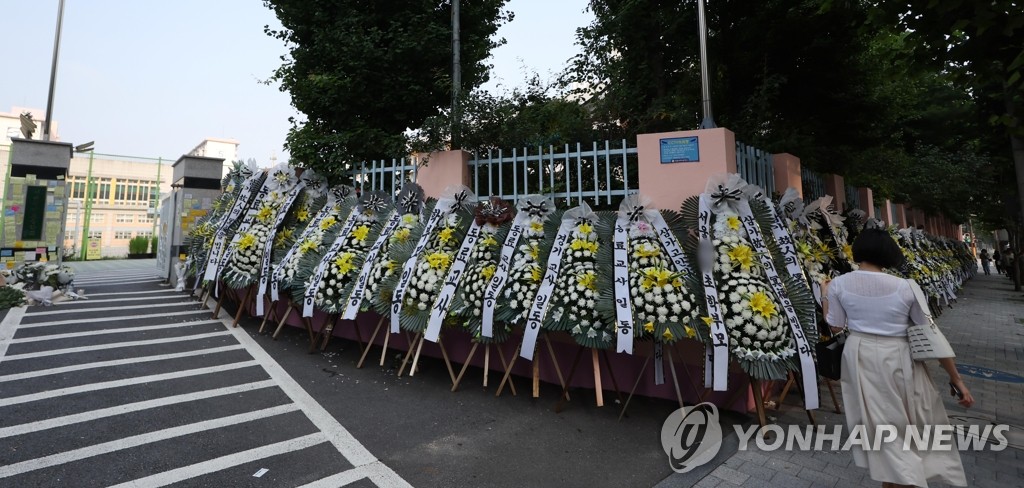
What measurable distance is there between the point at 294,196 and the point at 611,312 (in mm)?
5488

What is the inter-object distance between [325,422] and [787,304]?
3.95 metres

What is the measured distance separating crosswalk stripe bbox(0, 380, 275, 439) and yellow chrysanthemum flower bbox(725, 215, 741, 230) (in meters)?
4.76

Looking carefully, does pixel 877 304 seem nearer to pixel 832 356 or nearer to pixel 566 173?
pixel 832 356

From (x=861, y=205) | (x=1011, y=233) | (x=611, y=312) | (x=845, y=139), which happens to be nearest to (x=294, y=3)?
(x=611, y=312)

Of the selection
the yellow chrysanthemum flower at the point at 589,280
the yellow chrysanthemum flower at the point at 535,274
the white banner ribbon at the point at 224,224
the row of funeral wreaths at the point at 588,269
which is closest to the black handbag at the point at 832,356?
the row of funeral wreaths at the point at 588,269

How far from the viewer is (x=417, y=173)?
648cm

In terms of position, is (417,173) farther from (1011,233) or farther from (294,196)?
(1011,233)

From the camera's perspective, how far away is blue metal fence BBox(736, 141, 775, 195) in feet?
16.7

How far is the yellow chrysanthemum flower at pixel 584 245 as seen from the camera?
13.6ft

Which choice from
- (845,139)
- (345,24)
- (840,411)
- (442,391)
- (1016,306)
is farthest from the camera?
(1016,306)

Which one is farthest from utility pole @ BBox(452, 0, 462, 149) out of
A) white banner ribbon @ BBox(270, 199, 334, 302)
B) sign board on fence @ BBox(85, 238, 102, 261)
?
sign board on fence @ BBox(85, 238, 102, 261)

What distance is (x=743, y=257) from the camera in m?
3.68

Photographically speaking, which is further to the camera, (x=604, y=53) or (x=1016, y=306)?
(x=1016, y=306)

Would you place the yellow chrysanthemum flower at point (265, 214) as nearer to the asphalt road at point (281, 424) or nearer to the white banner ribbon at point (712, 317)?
the asphalt road at point (281, 424)
